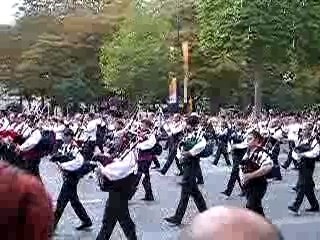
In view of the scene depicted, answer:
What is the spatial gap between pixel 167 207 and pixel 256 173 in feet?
14.9

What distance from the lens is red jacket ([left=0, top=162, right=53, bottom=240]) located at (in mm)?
2062

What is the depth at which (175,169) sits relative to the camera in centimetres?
2402

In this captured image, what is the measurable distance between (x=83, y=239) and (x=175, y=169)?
12.7 meters

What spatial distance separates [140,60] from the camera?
161 ft

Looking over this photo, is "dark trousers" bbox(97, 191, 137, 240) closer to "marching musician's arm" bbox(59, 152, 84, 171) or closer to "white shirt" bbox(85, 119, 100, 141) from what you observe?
"marching musician's arm" bbox(59, 152, 84, 171)

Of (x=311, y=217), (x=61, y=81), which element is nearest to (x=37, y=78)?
(x=61, y=81)

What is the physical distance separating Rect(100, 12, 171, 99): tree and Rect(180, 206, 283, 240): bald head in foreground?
46.0 meters

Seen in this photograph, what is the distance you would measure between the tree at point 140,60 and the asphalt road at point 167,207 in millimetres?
25658

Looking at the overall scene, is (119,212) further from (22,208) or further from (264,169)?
(22,208)

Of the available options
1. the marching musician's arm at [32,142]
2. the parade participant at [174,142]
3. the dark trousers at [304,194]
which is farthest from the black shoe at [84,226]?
the parade participant at [174,142]

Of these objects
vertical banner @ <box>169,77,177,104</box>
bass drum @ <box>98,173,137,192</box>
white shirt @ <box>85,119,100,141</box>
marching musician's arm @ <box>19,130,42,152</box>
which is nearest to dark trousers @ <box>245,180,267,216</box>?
bass drum @ <box>98,173,137,192</box>

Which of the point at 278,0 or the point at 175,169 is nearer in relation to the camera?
the point at 175,169

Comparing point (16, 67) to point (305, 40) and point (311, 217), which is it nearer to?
point (305, 40)

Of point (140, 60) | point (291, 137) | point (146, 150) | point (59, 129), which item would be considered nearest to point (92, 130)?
point (59, 129)
